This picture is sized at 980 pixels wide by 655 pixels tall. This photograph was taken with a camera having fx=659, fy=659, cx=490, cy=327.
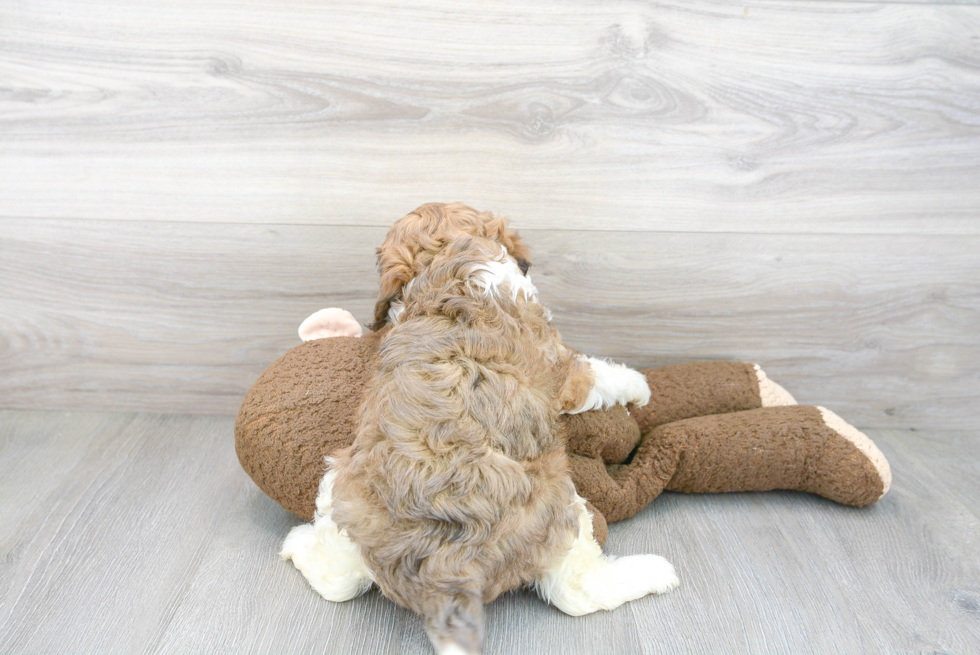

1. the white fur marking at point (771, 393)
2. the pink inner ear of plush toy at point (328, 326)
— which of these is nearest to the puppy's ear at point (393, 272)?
the pink inner ear of plush toy at point (328, 326)

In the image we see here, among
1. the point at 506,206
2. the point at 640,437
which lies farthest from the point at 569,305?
the point at 640,437

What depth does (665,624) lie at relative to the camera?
1506mm

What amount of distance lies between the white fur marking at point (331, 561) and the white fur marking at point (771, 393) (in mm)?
1368

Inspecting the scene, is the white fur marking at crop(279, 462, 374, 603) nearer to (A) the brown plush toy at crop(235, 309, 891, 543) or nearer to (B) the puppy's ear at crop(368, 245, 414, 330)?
(A) the brown plush toy at crop(235, 309, 891, 543)

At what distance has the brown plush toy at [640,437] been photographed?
1681 millimetres

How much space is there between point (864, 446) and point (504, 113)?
147 cm

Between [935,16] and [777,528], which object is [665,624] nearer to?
[777,528]

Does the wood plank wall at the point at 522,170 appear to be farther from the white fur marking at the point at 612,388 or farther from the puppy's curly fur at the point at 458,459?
the puppy's curly fur at the point at 458,459

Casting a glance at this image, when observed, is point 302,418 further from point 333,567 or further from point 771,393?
point 771,393

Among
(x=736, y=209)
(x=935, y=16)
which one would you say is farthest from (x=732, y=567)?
(x=935, y=16)

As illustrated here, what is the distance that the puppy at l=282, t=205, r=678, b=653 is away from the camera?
1317mm

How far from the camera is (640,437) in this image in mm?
2029

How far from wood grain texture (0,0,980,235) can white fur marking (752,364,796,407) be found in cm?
50

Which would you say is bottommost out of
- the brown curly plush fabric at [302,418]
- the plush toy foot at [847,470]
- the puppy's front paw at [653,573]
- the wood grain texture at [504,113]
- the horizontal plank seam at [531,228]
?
the puppy's front paw at [653,573]
